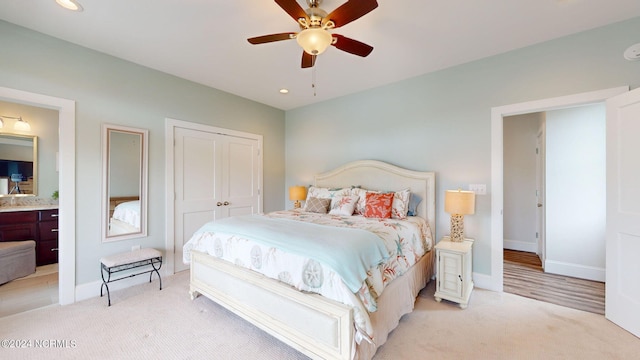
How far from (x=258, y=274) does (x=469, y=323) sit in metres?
1.95

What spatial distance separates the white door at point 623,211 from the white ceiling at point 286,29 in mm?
965

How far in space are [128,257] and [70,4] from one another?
246cm

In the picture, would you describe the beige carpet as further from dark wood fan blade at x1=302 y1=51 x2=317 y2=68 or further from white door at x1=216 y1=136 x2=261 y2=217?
dark wood fan blade at x1=302 y1=51 x2=317 y2=68

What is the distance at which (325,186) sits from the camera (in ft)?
14.3

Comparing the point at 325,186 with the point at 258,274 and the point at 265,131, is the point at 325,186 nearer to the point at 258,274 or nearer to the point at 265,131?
the point at 265,131

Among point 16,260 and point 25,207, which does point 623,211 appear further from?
point 25,207

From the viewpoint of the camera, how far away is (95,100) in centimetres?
285

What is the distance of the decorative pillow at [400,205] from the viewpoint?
123 inches

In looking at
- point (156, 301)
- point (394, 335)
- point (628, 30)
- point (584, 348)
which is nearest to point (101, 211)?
point (156, 301)

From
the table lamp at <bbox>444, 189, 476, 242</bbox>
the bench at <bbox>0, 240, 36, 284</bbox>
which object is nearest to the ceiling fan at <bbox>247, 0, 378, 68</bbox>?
the table lamp at <bbox>444, 189, 476, 242</bbox>

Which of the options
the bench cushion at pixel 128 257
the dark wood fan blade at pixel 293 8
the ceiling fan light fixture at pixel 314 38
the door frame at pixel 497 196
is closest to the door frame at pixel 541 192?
the door frame at pixel 497 196

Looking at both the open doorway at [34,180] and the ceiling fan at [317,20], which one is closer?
the ceiling fan at [317,20]

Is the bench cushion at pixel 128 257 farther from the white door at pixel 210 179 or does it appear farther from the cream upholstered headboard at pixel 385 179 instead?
the cream upholstered headboard at pixel 385 179

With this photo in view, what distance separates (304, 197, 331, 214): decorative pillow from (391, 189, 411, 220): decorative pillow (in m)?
0.94
